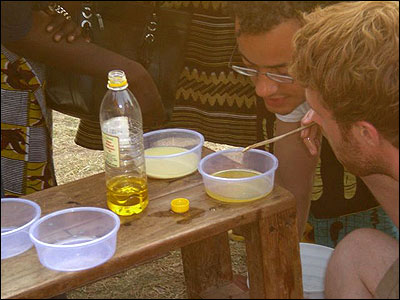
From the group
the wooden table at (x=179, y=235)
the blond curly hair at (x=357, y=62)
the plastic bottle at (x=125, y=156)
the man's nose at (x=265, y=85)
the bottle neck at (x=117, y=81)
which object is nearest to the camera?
the blond curly hair at (x=357, y=62)

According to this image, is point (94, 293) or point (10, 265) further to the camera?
point (94, 293)

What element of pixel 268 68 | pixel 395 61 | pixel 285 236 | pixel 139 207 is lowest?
pixel 285 236

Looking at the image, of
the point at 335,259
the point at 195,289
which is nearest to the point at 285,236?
the point at 335,259

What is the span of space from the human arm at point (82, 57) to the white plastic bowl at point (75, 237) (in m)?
0.35

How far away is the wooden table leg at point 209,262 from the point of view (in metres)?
2.12

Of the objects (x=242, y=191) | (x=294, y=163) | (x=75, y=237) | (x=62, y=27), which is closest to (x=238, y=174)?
(x=242, y=191)

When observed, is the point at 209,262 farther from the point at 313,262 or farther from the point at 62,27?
the point at 62,27

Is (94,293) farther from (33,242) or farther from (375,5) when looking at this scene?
(375,5)

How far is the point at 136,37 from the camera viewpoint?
1.90 m

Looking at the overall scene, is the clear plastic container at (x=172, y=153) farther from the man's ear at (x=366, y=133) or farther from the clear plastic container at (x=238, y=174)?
the man's ear at (x=366, y=133)

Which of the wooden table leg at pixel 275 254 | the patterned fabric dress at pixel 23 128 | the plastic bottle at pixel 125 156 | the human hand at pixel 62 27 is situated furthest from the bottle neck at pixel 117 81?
the patterned fabric dress at pixel 23 128

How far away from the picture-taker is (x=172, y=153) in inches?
72.1

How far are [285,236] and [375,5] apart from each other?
599 millimetres

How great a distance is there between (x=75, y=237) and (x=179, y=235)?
21cm
